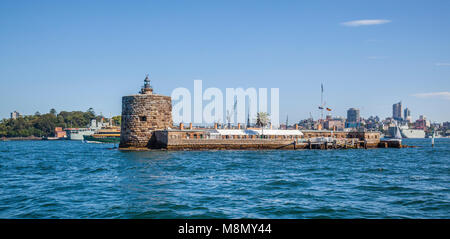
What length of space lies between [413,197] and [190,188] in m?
10.3

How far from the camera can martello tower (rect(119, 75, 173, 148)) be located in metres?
54.7

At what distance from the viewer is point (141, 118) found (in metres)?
55.2

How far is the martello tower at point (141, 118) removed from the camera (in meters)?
54.7

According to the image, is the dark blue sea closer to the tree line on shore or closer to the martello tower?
the martello tower

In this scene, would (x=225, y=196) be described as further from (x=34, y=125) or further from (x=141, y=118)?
(x=34, y=125)

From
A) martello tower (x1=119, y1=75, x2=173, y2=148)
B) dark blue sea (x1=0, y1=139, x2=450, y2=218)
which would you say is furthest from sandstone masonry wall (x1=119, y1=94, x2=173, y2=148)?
dark blue sea (x1=0, y1=139, x2=450, y2=218)

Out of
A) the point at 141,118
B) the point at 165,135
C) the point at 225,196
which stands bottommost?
the point at 225,196

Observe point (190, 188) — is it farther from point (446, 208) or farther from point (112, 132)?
point (112, 132)

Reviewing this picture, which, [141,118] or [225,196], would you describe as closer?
[225,196]

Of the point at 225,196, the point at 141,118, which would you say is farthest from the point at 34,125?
the point at 225,196

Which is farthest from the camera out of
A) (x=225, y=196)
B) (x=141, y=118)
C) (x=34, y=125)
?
(x=34, y=125)

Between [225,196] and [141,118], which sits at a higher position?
[141,118]
